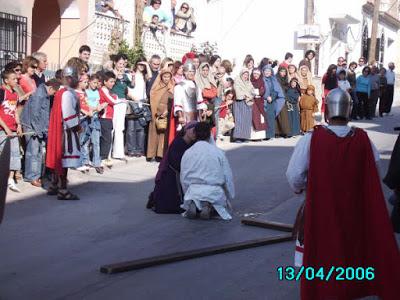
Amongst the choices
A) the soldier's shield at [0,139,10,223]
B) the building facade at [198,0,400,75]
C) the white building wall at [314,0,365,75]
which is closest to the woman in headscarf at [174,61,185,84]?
the soldier's shield at [0,139,10,223]

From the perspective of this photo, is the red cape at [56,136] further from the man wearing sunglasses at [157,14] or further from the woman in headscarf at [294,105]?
the man wearing sunglasses at [157,14]

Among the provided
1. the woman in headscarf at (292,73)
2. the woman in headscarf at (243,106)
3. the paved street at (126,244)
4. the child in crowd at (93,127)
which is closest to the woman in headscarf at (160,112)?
the child in crowd at (93,127)

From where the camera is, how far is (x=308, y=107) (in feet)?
64.6

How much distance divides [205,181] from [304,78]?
35.2 feet

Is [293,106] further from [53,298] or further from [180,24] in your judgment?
[53,298]

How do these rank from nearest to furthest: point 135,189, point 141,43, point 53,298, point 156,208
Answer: point 53,298 < point 156,208 < point 135,189 < point 141,43

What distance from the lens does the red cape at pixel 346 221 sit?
5.26 m

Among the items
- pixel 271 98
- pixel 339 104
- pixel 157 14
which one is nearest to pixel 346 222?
pixel 339 104

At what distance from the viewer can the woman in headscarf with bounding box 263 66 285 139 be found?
59.5 feet

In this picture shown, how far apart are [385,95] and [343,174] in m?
22.4

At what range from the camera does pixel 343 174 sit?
5.27 meters

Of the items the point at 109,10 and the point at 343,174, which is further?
the point at 109,10

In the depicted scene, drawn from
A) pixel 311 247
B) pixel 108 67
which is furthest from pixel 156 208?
pixel 108 67

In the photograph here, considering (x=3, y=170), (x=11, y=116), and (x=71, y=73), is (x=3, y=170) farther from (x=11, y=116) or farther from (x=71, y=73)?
(x=11, y=116)
